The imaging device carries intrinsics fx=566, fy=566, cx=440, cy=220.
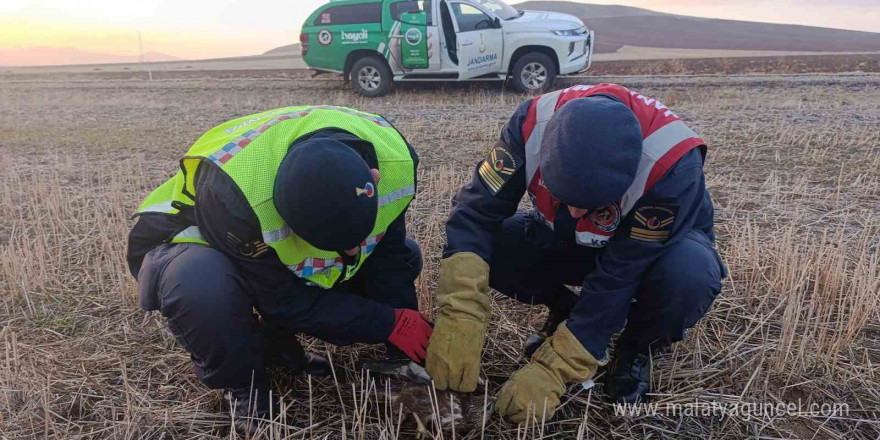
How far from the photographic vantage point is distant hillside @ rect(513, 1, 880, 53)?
39.3 metres

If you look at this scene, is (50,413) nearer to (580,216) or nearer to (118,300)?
(118,300)

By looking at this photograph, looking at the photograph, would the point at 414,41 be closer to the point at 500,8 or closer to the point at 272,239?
the point at 500,8

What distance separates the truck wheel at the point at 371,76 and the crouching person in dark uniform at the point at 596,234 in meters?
9.84

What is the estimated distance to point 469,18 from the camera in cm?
1105

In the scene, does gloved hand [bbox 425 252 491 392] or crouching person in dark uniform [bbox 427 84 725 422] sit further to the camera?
gloved hand [bbox 425 252 491 392]

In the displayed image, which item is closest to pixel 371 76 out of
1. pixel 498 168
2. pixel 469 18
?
pixel 469 18

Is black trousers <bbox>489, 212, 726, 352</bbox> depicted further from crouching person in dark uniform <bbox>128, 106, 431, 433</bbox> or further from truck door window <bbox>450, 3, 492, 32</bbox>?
truck door window <bbox>450, 3, 492, 32</bbox>

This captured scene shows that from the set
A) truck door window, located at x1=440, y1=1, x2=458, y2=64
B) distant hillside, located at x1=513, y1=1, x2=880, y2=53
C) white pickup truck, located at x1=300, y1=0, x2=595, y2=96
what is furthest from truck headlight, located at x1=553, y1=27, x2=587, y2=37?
distant hillside, located at x1=513, y1=1, x2=880, y2=53

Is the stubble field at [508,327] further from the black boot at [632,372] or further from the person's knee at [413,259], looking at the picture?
the person's knee at [413,259]

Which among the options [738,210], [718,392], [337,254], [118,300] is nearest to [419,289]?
[337,254]

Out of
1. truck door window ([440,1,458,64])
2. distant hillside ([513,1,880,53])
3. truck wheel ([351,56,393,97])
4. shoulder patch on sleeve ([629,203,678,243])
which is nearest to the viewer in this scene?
shoulder patch on sleeve ([629,203,678,243])

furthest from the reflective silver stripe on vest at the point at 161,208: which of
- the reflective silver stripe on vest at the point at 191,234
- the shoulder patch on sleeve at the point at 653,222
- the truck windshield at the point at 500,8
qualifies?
the truck windshield at the point at 500,8

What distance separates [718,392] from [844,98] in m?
9.62

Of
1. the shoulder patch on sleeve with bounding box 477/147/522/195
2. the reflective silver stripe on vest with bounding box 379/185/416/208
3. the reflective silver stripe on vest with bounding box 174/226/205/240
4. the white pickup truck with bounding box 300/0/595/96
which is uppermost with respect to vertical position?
the white pickup truck with bounding box 300/0/595/96
